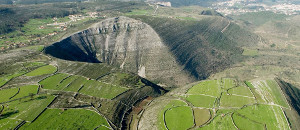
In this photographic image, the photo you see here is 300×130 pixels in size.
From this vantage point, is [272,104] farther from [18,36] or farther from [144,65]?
[18,36]

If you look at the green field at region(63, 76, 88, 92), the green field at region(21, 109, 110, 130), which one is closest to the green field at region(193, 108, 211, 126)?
the green field at region(21, 109, 110, 130)

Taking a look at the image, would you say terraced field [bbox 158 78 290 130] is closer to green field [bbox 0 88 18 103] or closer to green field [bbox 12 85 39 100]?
green field [bbox 12 85 39 100]

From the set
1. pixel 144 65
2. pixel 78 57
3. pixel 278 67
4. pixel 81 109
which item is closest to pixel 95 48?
pixel 78 57

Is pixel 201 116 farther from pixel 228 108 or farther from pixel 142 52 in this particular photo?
pixel 142 52

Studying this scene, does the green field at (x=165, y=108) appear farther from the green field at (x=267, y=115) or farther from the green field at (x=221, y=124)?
the green field at (x=267, y=115)

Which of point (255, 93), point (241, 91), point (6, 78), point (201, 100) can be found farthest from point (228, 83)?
point (6, 78)

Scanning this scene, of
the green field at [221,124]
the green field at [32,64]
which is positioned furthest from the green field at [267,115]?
the green field at [32,64]
